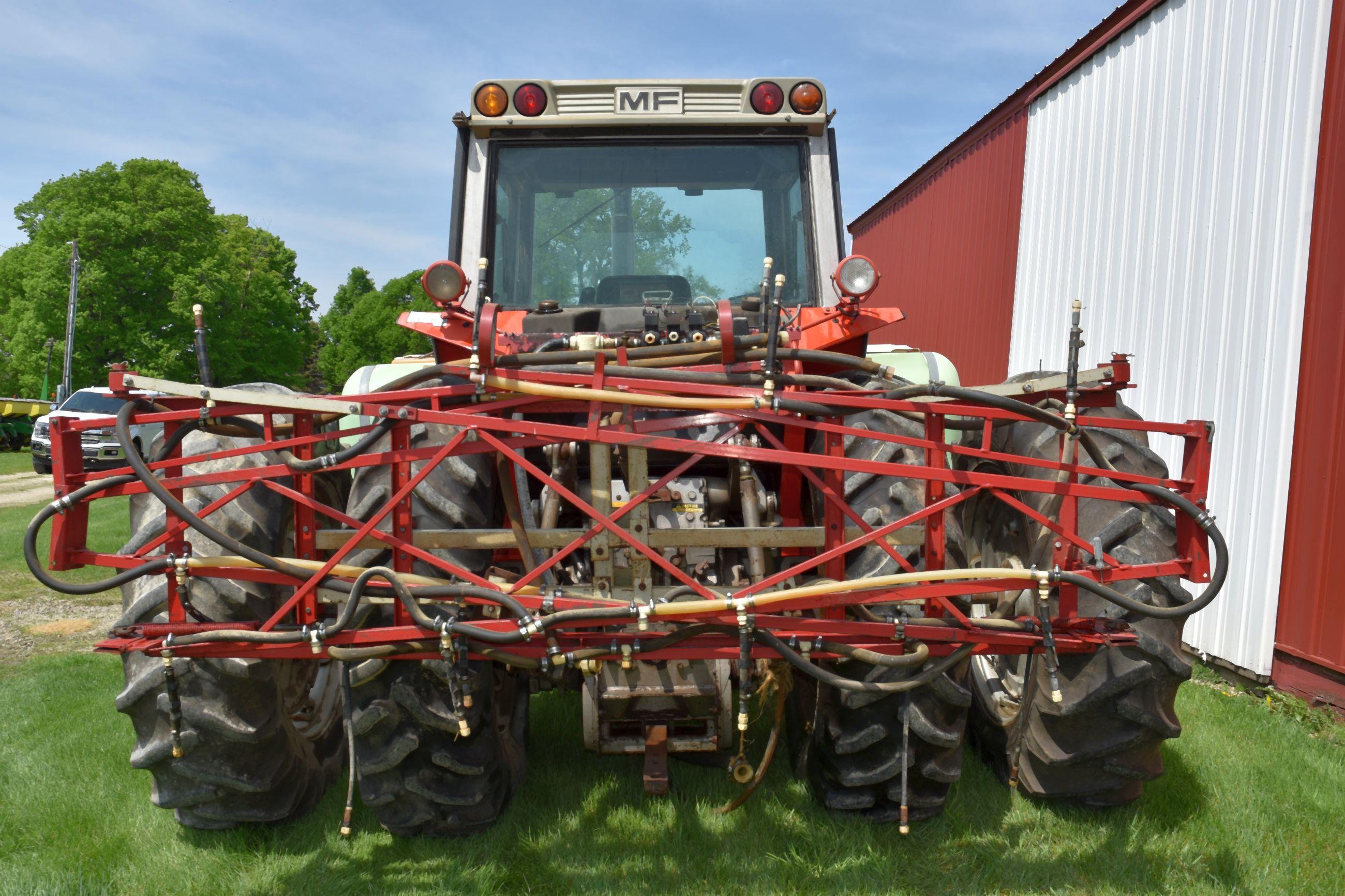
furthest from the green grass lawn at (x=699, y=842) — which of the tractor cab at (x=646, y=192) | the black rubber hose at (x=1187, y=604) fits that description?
the tractor cab at (x=646, y=192)

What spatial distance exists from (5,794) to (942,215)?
11564 millimetres

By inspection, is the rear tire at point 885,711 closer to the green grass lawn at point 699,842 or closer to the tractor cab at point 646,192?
the green grass lawn at point 699,842

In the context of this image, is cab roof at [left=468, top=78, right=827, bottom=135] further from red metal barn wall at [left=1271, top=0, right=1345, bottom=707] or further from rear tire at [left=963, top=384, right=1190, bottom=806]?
red metal barn wall at [left=1271, top=0, right=1345, bottom=707]

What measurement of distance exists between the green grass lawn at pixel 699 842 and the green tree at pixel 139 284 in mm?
27564

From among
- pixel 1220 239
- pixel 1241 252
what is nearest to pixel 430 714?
pixel 1241 252

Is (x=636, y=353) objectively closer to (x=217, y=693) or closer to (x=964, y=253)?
(x=217, y=693)

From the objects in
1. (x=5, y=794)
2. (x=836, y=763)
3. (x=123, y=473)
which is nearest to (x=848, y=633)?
(x=836, y=763)

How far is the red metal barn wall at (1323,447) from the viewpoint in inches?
192

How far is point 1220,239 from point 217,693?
19.4 feet

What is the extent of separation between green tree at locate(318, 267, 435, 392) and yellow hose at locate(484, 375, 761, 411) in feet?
113

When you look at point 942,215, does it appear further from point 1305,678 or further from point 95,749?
point 95,749

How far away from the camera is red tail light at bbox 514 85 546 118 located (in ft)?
13.7

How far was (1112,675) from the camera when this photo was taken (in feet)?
9.99

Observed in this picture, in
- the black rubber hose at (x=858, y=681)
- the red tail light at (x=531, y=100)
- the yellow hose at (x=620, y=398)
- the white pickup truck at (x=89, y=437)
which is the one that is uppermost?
the red tail light at (x=531, y=100)
